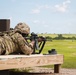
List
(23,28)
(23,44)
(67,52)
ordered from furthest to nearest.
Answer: (67,52) → (23,28) → (23,44)

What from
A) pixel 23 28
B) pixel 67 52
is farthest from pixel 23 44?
pixel 67 52

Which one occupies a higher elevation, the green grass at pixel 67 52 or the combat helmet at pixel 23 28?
the combat helmet at pixel 23 28

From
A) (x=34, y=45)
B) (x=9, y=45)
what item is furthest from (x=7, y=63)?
(x=34, y=45)

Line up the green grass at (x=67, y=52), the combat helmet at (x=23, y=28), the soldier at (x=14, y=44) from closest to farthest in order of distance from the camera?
the soldier at (x=14, y=44)
the combat helmet at (x=23, y=28)
the green grass at (x=67, y=52)

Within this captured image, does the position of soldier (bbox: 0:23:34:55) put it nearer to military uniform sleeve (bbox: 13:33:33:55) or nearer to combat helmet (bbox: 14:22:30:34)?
military uniform sleeve (bbox: 13:33:33:55)

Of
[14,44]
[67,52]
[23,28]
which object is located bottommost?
[67,52]

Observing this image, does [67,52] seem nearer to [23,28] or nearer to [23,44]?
[23,28]

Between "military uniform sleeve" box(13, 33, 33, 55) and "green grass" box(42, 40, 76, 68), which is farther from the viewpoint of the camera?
"green grass" box(42, 40, 76, 68)

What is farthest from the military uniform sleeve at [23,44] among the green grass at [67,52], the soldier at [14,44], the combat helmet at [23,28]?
the green grass at [67,52]

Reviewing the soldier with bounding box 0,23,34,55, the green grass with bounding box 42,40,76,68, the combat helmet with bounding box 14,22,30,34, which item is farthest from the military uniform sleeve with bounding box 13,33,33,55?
the green grass with bounding box 42,40,76,68

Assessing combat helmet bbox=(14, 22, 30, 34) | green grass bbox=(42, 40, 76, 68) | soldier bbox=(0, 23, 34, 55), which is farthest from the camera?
green grass bbox=(42, 40, 76, 68)

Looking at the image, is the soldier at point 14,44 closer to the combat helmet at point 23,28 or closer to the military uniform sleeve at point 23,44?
the military uniform sleeve at point 23,44

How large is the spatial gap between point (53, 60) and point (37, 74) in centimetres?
136

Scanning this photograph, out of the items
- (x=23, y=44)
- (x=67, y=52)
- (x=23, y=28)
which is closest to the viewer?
(x=23, y=44)
